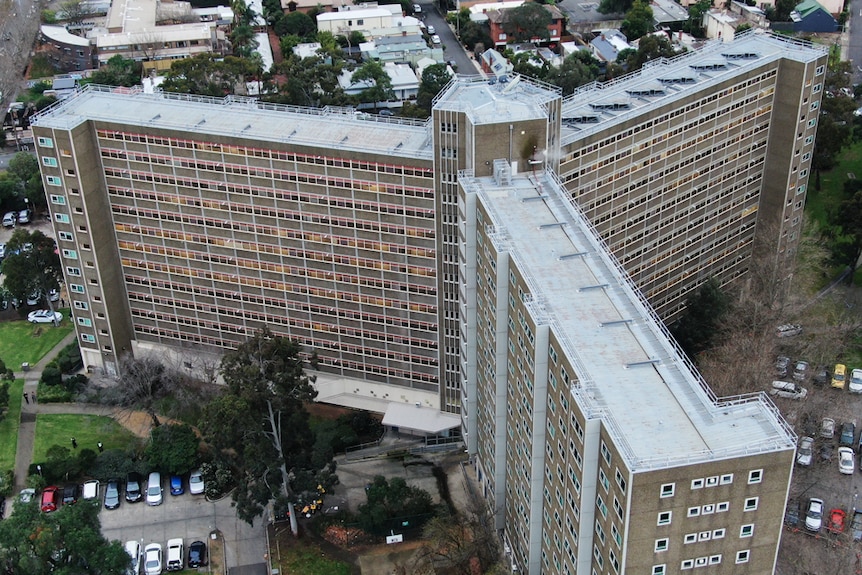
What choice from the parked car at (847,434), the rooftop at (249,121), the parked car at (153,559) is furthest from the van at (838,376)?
the parked car at (153,559)

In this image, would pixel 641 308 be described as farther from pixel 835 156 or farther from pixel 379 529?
pixel 835 156

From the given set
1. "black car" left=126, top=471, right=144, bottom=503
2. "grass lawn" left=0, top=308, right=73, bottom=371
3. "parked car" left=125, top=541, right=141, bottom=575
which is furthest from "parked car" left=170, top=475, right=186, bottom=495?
"grass lawn" left=0, top=308, right=73, bottom=371

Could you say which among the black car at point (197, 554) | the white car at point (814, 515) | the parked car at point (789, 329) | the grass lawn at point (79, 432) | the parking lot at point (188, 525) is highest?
the parked car at point (789, 329)

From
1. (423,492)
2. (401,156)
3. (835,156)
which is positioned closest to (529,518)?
(423,492)

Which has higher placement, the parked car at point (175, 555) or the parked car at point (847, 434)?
the parked car at point (847, 434)

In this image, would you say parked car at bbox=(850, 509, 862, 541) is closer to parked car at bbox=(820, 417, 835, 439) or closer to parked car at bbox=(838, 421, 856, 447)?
parked car at bbox=(838, 421, 856, 447)

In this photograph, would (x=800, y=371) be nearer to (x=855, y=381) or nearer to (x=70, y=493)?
(x=855, y=381)

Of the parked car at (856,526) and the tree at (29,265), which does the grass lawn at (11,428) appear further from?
the parked car at (856,526)
